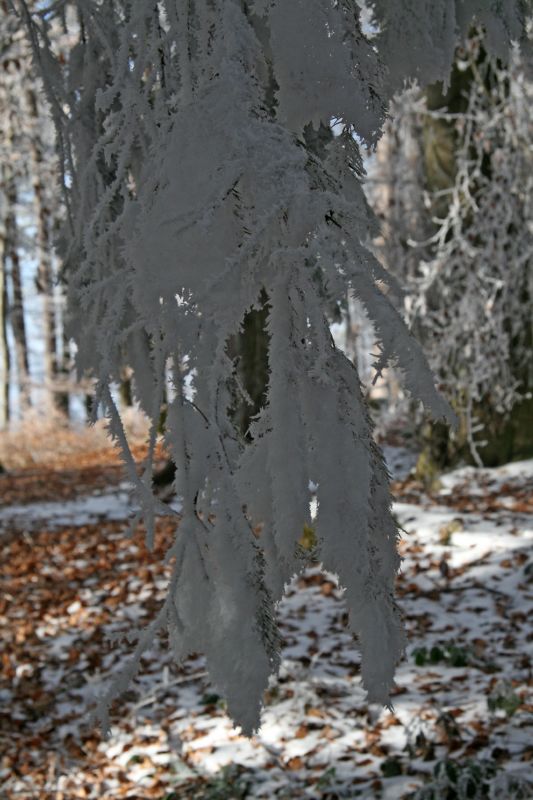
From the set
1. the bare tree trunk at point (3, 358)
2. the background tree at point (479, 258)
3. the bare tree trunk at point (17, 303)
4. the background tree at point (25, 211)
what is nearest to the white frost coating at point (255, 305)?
the background tree at point (479, 258)

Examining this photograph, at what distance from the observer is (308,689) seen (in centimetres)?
404

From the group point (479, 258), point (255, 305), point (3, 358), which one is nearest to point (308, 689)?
point (255, 305)

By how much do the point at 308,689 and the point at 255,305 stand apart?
341cm

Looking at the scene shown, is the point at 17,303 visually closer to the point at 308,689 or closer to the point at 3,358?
the point at 3,358

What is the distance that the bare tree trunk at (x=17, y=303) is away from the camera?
15.1 meters

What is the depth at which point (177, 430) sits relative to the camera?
1.29 metres

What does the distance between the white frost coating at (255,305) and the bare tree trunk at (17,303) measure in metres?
13.1

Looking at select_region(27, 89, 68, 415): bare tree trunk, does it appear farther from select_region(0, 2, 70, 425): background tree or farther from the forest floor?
the forest floor

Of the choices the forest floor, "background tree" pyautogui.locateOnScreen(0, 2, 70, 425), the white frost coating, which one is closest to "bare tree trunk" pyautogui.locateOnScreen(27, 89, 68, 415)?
"background tree" pyautogui.locateOnScreen(0, 2, 70, 425)

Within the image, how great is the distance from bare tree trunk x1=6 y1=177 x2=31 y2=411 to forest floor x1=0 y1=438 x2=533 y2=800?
9.80 metres

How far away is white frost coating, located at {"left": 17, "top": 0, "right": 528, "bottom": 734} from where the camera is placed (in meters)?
1.04

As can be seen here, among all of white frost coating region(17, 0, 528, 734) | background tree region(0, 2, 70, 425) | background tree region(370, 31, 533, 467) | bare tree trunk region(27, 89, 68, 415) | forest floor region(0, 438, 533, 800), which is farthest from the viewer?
bare tree trunk region(27, 89, 68, 415)

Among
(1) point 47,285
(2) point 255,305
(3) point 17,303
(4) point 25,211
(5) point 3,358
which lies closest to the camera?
(2) point 255,305

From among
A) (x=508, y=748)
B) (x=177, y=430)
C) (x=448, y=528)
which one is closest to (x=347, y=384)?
(x=177, y=430)
